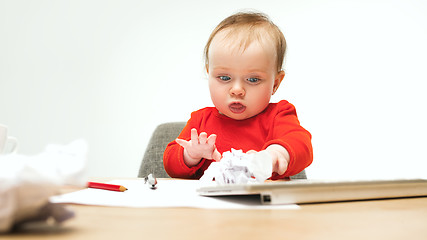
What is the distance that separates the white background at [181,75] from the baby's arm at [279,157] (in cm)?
186

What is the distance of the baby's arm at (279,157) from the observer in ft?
2.57

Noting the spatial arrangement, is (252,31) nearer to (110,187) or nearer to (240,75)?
(240,75)

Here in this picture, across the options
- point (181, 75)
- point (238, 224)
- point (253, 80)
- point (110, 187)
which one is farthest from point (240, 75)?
point (181, 75)

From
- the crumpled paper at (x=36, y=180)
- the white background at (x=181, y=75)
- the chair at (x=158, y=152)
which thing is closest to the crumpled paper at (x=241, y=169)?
the crumpled paper at (x=36, y=180)

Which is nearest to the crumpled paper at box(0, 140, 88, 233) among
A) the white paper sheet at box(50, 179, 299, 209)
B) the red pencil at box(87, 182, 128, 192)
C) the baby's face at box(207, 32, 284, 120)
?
the white paper sheet at box(50, 179, 299, 209)

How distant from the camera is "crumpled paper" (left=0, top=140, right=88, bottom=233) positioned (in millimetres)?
269

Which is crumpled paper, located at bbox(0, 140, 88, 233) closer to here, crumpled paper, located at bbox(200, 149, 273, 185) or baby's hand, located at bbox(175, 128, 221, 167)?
crumpled paper, located at bbox(200, 149, 273, 185)

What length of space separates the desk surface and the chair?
0.92 metres

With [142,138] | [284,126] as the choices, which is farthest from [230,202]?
[142,138]

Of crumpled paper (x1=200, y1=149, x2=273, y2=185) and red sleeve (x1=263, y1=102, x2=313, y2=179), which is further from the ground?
red sleeve (x1=263, y1=102, x2=313, y2=179)

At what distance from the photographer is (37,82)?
8.71 feet

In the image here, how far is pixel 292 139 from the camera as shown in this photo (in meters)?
0.92

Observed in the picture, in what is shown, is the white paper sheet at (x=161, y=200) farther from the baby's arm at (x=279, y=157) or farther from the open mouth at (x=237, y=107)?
the open mouth at (x=237, y=107)

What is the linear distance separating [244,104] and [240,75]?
0.09 meters
